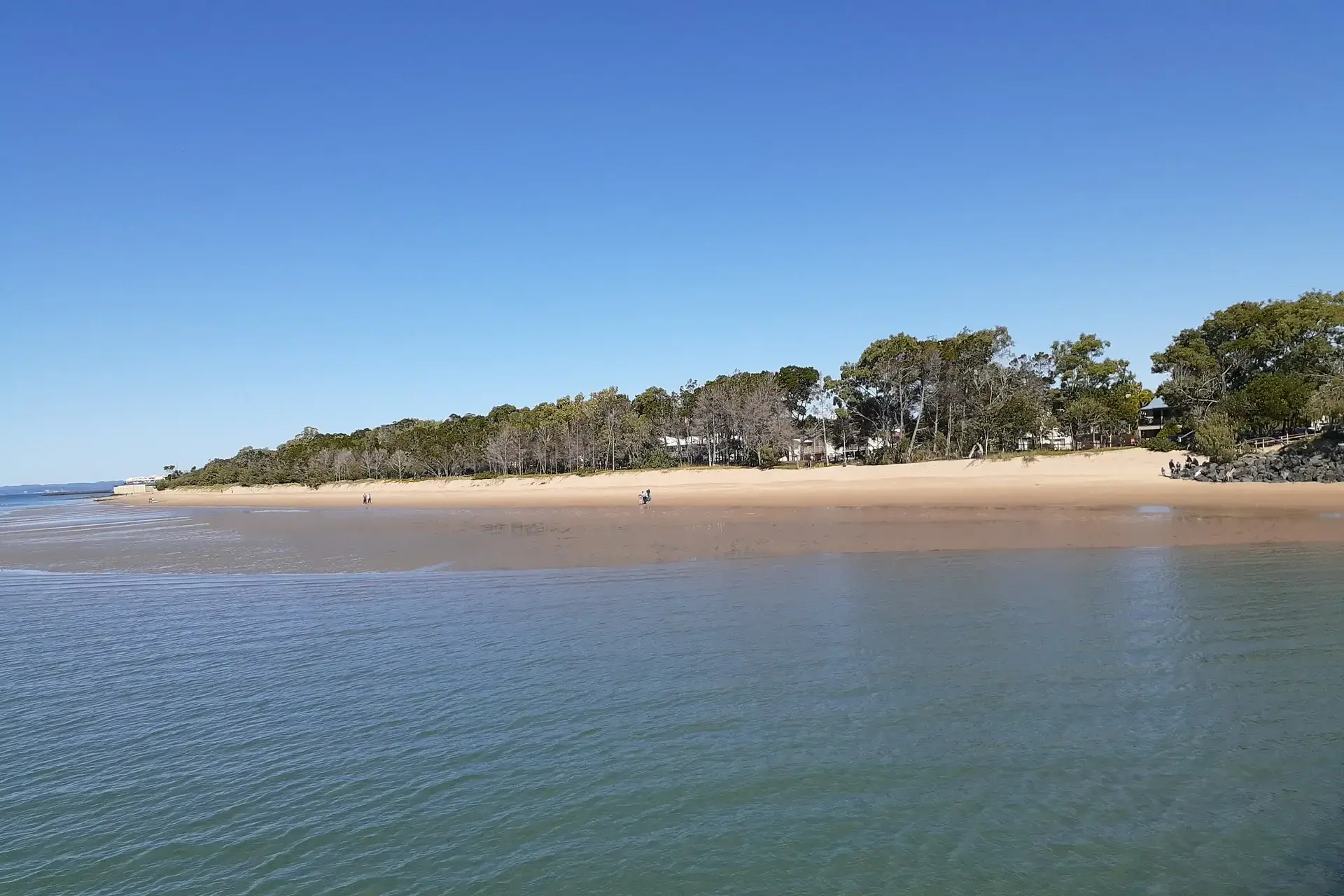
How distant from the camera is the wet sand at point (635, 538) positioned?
23.1 metres

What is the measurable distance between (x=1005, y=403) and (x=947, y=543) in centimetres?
4348

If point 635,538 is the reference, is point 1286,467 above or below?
above

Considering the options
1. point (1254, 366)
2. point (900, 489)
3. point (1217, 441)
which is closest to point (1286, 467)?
point (1217, 441)

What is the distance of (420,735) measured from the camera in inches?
353

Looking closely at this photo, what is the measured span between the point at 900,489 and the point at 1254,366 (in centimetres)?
3903

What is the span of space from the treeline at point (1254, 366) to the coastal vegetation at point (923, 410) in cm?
13

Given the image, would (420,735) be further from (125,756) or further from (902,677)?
(902,677)

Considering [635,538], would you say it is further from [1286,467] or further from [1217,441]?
[1217,441]

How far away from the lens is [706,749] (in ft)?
27.0

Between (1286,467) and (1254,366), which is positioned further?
(1254,366)

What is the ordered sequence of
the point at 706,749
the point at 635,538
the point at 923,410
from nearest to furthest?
the point at 706,749, the point at 635,538, the point at 923,410

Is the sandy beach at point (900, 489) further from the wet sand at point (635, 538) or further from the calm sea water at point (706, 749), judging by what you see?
the calm sea water at point (706, 749)

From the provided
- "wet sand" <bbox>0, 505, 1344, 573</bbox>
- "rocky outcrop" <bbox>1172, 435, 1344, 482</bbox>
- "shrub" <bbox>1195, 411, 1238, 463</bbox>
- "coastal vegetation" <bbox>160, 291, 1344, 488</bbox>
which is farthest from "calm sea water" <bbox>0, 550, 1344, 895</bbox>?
"coastal vegetation" <bbox>160, 291, 1344, 488</bbox>

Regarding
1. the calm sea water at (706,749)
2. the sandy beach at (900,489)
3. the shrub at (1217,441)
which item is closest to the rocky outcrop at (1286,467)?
the shrub at (1217,441)
